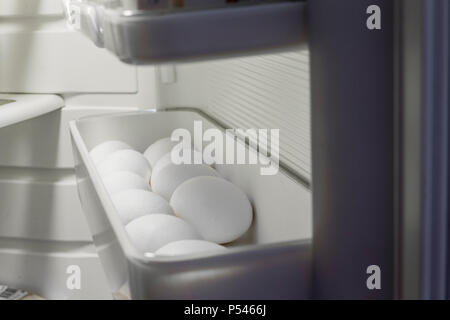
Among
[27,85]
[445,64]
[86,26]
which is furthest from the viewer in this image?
[27,85]

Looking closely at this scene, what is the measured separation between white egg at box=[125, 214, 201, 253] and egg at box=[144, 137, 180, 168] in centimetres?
29

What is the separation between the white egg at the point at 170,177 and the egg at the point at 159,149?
0.11 meters

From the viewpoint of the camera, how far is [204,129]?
95 cm

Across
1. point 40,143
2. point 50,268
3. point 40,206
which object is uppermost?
point 40,143

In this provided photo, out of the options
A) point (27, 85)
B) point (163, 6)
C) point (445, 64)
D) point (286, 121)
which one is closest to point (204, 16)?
point (163, 6)

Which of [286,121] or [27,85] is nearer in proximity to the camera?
[286,121]

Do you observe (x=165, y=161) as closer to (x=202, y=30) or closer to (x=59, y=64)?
(x=202, y=30)

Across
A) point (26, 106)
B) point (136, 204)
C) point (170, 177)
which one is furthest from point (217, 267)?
point (26, 106)

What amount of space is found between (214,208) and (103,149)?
0.91ft

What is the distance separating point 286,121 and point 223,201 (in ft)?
0.33

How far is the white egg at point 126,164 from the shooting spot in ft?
2.56

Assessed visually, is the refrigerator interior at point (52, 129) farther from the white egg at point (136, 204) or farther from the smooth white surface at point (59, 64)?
the white egg at point (136, 204)

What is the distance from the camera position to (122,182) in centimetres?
72
